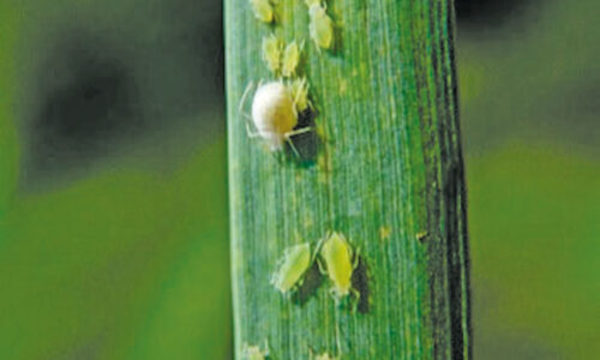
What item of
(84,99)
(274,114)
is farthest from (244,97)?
(84,99)

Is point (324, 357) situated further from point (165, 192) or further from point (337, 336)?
point (165, 192)

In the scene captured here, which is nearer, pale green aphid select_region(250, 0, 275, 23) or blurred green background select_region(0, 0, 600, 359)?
pale green aphid select_region(250, 0, 275, 23)

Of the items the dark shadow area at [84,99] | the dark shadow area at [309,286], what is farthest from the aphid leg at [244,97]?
the dark shadow area at [84,99]

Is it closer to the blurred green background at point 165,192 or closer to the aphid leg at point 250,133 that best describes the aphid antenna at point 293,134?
the aphid leg at point 250,133

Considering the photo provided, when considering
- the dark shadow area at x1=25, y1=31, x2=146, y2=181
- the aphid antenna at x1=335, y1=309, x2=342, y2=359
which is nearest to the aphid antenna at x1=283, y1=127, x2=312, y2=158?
the aphid antenna at x1=335, y1=309, x2=342, y2=359

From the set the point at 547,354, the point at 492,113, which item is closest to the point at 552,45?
the point at 492,113

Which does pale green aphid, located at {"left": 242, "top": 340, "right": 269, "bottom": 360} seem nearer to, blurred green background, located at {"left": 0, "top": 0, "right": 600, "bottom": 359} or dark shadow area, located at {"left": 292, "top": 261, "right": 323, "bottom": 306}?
dark shadow area, located at {"left": 292, "top": 261, "right": 323, "bottom": 306}
